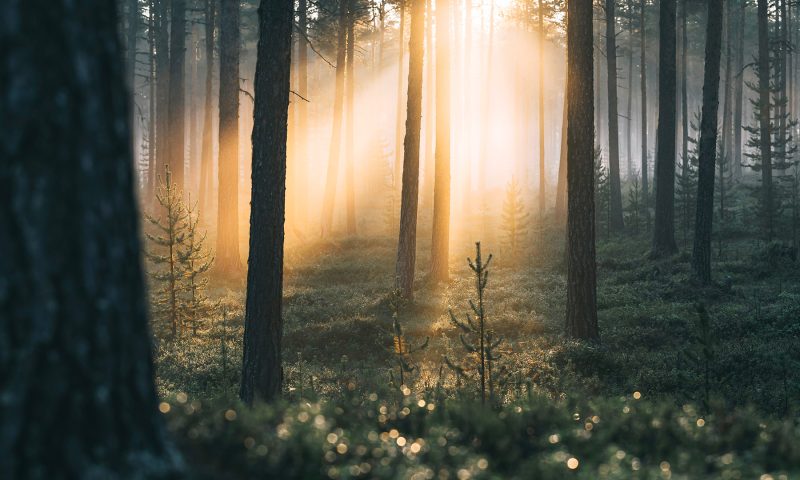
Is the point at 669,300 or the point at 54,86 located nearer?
the point at 54,86

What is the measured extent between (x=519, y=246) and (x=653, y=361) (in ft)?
50.2

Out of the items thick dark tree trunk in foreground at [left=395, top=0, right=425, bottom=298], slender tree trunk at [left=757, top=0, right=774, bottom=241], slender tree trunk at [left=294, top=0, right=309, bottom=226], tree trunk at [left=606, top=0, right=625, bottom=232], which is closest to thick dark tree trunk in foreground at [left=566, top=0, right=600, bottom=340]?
thick dark tree trunk in foreground at [left=395, top=0, right=425, bottom=298]

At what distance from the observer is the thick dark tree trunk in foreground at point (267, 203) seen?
779cm

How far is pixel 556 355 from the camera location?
429 inches

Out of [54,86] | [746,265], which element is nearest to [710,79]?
[746,265]

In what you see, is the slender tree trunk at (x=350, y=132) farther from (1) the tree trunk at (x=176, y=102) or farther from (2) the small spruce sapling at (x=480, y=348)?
(2) the small spruce sapling at (x=480, y=348)

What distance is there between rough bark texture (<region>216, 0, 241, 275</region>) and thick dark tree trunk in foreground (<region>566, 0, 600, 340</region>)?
1204cm

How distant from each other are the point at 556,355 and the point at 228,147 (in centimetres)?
1335

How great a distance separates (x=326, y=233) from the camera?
30.0 meters

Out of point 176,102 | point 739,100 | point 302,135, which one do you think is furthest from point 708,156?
point 739,100

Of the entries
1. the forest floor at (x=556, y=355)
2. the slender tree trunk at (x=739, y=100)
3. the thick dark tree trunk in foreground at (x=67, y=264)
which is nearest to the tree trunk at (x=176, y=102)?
the forest floor at (x=556, y=355)

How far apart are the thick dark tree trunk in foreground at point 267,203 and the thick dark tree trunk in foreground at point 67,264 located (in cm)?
503

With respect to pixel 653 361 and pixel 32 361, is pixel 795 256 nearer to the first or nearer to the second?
pixel 653 361

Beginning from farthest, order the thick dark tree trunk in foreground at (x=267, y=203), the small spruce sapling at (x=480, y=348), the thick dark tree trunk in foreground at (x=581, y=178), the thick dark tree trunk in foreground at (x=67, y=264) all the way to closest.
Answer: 1. the thick dark tree trunk in foreground at (x=581, y=178)
2. the thick dark tree trunk in foreground at (x=267, y=203)
3. the small spruce sapling at (x=480, y=348)
4. the thick dark tree trunk in foreground at (x=67, y=264)
